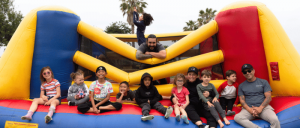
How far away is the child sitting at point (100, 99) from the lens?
2.36 meters

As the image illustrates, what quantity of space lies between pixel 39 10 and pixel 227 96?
341 centimetres

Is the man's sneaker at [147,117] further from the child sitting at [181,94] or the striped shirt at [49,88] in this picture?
the striped shirt at [49,88]

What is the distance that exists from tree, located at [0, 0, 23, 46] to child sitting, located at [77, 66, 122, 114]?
11.5 meters

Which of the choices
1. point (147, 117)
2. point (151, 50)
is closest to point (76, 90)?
point (147, 117)

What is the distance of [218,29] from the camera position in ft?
10.2

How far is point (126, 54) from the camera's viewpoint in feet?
10.2

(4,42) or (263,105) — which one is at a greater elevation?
(4,42)

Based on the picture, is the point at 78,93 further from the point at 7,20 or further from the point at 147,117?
the point at 7,20

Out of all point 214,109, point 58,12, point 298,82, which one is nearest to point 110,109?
point 214,109

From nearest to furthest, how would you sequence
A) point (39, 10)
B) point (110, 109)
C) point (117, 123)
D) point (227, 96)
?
1. point (117, 123)
2. point (110, 109)
3. point (227, 96)
4. point (39, 10)

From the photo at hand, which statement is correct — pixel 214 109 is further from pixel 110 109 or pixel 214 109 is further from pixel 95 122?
pixel 95 122

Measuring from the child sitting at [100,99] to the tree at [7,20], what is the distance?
11.5 meters

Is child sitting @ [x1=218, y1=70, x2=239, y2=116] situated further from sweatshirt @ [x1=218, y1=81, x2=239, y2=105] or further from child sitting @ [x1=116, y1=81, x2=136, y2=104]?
child sitting @ [x1=116, y1=81, x2=136, y2=104]

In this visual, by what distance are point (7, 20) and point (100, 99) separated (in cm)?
1238
